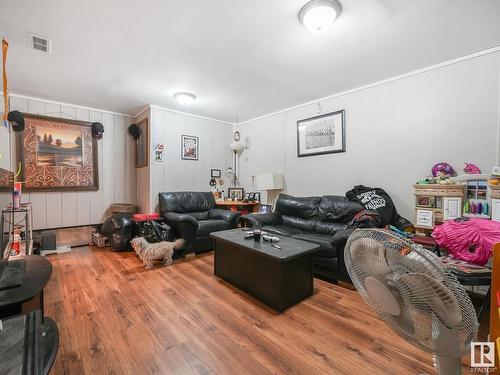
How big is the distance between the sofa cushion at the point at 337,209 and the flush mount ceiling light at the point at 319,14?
2.18 metres

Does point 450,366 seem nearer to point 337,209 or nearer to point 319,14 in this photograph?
point 319,14

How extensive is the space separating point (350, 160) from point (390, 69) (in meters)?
1.28

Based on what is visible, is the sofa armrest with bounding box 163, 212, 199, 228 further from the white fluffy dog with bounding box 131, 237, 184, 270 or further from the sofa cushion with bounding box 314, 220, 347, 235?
the sofa cushion with bounding box 314, 220, 347, 235

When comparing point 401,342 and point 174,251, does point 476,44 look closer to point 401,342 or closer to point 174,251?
point 401,342

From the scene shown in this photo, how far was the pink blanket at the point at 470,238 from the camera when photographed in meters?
1.89

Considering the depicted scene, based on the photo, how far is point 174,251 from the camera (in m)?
3.52

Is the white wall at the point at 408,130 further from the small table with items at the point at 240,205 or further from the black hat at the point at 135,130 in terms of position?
the black hat at the point at 135,130

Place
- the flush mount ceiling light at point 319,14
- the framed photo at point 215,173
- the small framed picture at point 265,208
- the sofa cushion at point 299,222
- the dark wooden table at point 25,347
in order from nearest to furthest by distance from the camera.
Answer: the dark wooden table at point 25,347, the flush mount ceiling light at point 319,14, the sofa cushion at point 299,222, the small framed picture at point 265,208, the framed photo at point 215,173

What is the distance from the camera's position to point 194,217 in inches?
166

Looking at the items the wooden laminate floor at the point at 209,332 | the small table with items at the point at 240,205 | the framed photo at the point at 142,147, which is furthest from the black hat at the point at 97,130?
the wooden laminate floor at the point at 209,332

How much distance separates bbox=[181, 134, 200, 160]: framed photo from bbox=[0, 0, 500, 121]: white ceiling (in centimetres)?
126

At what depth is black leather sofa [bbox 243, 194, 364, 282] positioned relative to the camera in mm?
2645

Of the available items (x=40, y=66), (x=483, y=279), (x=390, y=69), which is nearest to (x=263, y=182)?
(x=390, y=69)

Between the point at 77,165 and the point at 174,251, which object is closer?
the point at 174,251
